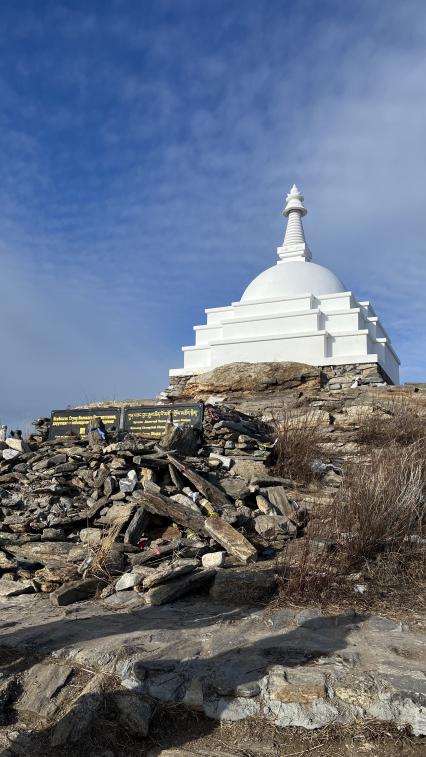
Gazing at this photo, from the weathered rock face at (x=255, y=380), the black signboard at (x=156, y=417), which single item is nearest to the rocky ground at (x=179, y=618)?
the black signboard at (x=156, y=417)

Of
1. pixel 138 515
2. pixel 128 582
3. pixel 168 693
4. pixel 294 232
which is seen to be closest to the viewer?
pixel 168 693

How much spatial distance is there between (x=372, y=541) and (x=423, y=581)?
23.0 inches

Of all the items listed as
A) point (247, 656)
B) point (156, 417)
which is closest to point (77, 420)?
point (156, 417)

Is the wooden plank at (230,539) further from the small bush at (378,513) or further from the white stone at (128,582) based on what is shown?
the white stone at (128,582)

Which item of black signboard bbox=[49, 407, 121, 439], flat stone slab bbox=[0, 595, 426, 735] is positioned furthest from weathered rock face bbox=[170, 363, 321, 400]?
flat stone slab bbox=[0, 595, 426, 735]

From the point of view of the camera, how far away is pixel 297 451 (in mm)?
9523

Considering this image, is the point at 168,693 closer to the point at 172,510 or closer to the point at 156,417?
the point at 172,510

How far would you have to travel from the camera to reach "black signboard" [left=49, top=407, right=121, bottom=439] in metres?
11.2

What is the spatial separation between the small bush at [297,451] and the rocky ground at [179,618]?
130mm

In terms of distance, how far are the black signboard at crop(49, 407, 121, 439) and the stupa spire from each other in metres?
16.1

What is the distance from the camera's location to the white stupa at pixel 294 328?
19656 millimetres

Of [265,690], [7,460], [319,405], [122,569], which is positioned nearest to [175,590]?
[122,569]

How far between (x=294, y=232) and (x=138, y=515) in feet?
70.8

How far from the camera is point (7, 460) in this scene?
9.26m
